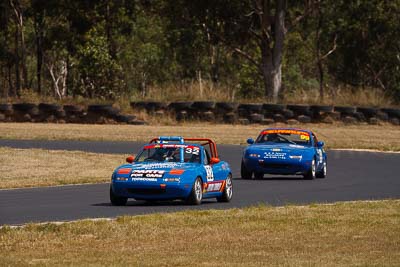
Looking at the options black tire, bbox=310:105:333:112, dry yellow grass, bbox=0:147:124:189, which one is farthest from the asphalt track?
black tire, bbox=310:105:333:112

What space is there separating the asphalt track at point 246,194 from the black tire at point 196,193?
15cm

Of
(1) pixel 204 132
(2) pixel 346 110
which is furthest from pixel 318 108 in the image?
(1) pixel 204 132

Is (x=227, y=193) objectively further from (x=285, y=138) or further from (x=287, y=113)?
(x=287, y=113)

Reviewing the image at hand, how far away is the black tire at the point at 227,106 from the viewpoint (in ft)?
159

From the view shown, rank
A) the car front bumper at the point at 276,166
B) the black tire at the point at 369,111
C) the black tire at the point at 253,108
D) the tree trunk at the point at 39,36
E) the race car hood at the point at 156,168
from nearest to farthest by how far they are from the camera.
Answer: the race car hood at the point at 156,168, the car front bumper at the point at 276,166, the black tire at the point at 253,108, the black tire at the point at 369,111, the tree trunk at the point at 39,36

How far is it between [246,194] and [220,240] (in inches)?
322

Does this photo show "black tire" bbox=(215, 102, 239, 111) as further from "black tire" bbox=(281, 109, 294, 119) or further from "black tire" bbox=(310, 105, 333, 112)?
"black tire" bbox=(310, 105, 333, 112)

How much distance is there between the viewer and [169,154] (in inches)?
825

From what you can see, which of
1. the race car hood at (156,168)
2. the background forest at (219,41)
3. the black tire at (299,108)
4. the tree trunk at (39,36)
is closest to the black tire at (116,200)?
the race car hood at (156,168)

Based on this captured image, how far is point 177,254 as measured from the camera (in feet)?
43.7

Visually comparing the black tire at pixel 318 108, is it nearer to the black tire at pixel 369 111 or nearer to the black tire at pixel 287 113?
the black tire at pixel 287 113

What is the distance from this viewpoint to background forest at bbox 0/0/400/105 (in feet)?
176

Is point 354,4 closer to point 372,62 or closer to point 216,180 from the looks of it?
point 372,62

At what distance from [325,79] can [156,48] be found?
13.2 m
